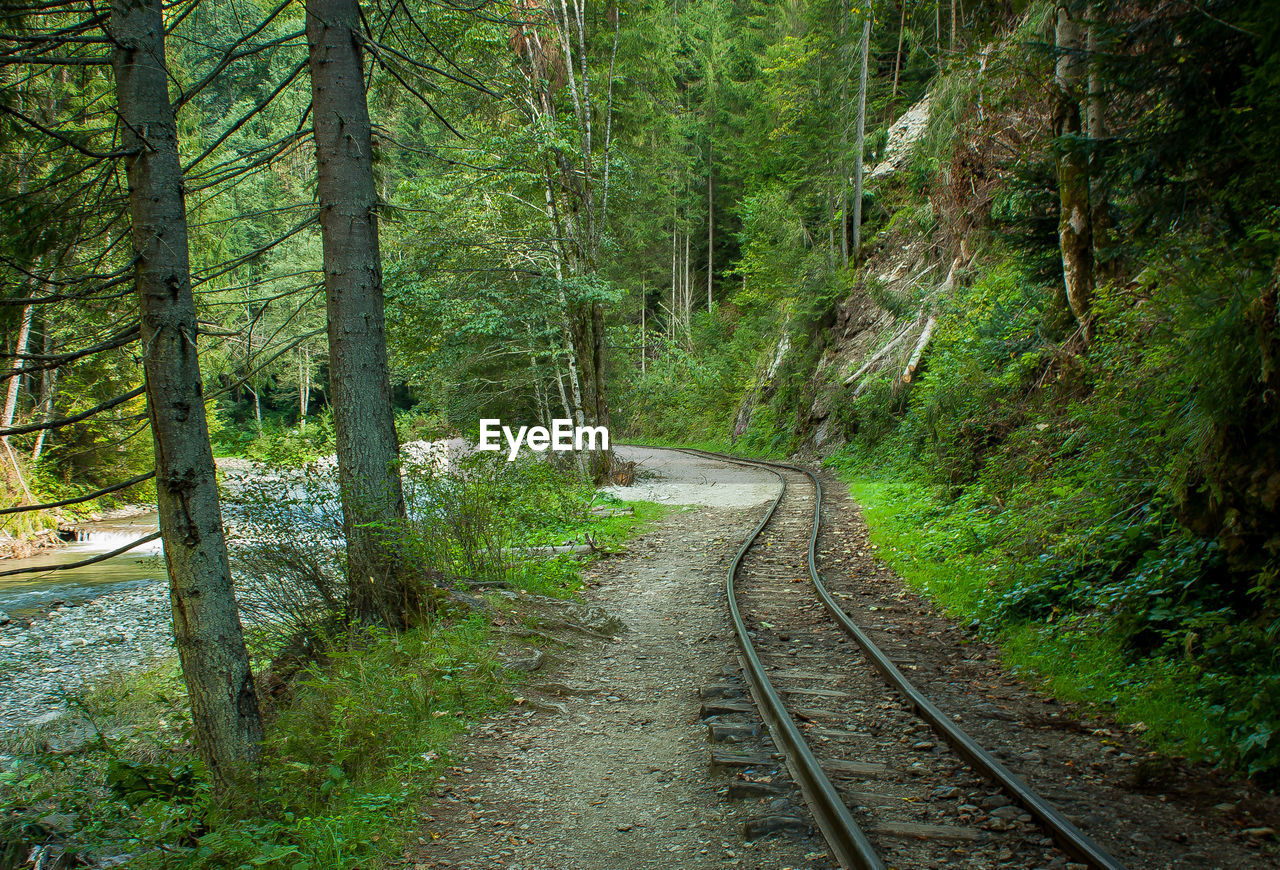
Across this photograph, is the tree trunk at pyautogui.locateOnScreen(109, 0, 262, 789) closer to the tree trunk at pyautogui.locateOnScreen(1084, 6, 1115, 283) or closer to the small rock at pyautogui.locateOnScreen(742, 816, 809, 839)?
the small rock at pyautogui.locateOnScreen(742, 816, 809, 839)

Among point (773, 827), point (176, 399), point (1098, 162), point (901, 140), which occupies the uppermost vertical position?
point (901, 140)

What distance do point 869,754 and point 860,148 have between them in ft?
77.5

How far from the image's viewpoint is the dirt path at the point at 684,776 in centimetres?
348

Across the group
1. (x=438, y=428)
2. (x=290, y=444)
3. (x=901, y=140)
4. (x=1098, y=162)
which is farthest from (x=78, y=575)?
(x=901, y=140)

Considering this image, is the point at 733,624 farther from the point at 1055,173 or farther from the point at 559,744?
the point at 1055,173

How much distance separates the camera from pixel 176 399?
4.30 m

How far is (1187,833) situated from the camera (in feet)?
11.1

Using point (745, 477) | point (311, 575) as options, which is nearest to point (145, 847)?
point (311, 575)

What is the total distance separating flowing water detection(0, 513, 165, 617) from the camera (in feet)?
37.5

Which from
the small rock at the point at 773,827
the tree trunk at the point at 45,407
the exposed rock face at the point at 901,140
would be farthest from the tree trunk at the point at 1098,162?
the exposed rock face at the point at 901,140

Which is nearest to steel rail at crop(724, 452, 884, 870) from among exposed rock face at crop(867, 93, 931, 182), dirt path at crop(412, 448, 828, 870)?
dirt path at crop(412, 448, 828, 870)

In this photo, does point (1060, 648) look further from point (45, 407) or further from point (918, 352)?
point (45, 407)

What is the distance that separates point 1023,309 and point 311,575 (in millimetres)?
10779

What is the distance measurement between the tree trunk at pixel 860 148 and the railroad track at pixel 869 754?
20.5 metres
